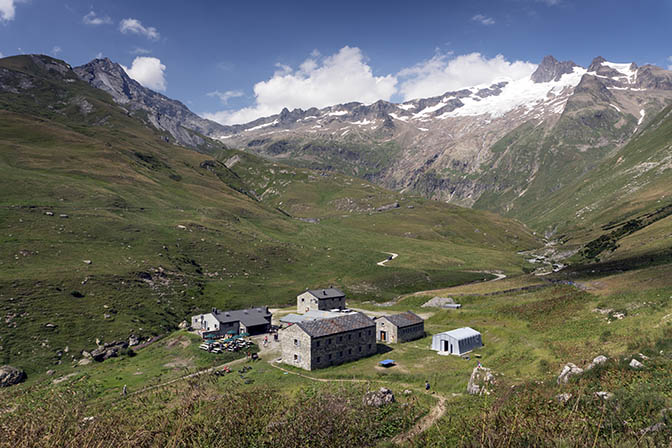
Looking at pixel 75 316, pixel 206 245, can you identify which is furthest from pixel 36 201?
pixel 75 316

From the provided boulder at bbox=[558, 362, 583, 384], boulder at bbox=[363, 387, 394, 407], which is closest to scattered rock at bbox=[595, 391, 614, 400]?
boulder at bbox=[558, 362, 583, 384]

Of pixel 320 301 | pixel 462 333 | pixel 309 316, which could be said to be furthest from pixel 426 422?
pixel 320 301

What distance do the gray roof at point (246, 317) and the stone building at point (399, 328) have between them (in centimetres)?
2732

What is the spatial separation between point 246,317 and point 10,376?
41.2 m

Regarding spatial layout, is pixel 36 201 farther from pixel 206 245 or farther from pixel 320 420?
pixel 320 420

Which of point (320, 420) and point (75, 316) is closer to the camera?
point (320, 420)

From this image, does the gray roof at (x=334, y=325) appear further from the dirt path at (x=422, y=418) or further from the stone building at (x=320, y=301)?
the stone building at (x=320, y=301)

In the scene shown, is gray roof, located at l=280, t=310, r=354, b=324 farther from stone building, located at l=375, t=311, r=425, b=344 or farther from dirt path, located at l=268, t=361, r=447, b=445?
dirt path, located at l=268, t=361, r=447, b=445

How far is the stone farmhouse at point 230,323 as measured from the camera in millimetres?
81750

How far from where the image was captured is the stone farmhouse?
81.8m

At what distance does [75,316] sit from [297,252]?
315ft

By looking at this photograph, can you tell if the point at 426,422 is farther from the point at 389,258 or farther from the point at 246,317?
the point at 389,258

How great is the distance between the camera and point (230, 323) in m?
83.5

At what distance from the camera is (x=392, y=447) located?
67.3 ft
